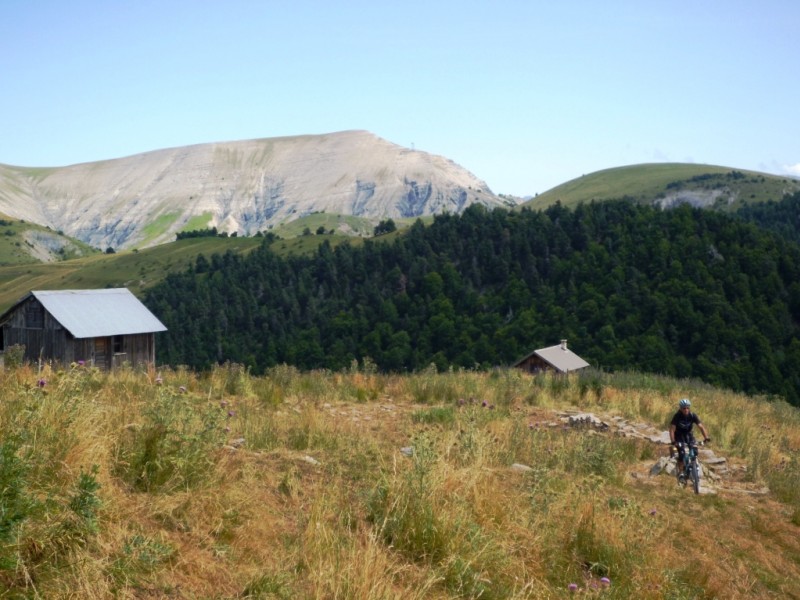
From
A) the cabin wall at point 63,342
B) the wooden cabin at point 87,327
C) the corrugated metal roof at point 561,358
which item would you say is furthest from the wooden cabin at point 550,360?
the wooden cabin at point 87,327

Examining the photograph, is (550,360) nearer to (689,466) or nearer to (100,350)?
(100,350)

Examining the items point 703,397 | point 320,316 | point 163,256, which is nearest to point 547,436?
point 703,397

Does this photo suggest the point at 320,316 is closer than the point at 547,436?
No

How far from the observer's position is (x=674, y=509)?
8.48 metres

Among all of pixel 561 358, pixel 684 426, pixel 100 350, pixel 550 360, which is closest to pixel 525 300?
pixel 561 358

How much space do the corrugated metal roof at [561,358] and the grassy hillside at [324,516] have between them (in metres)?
44.0

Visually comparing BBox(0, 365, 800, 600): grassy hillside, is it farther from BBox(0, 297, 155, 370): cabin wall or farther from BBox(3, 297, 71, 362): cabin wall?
BBox(3, 297, 71, 362): cabin wall

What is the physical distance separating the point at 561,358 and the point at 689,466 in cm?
4617

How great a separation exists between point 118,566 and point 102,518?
1.64ft

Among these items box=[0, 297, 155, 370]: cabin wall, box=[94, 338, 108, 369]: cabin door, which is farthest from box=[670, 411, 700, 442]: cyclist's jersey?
box=[94, 338, 108, 369]: cabin door

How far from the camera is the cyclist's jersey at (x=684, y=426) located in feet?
35.0

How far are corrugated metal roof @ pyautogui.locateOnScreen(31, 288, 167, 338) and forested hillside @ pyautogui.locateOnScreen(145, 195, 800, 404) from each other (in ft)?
184

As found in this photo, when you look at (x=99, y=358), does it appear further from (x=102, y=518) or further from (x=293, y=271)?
(x=293, y=271)

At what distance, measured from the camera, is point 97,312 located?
1101 inches
